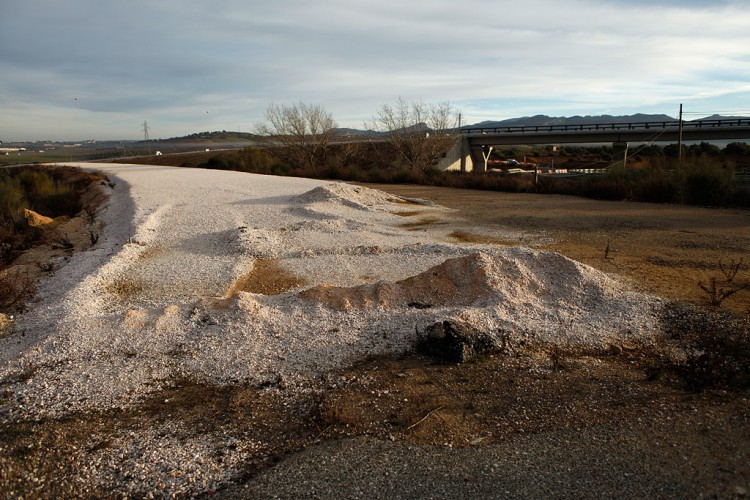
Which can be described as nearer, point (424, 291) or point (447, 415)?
point (447, 415)

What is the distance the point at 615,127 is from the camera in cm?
4616

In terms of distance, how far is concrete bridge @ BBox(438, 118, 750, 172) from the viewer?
41469 mm

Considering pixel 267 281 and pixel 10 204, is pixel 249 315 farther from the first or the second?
pixel 10 204

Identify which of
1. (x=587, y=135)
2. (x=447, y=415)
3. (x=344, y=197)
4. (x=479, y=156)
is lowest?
(x=447, y=415)

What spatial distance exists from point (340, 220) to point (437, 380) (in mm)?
7689

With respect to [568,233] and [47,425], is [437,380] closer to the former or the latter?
[47,425]

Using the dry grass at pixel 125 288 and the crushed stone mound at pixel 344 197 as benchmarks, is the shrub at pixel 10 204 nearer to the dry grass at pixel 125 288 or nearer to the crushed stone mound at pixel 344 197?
the crushed stone mound at pixel 344 197

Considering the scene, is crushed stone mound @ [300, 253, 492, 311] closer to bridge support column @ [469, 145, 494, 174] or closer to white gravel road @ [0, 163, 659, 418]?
white gravel road @ [0, 163, 659, 418]

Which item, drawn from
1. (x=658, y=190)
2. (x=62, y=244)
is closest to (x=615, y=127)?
(x=658, y=190)

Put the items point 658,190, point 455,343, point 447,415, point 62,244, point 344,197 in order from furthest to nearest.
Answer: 1. point 658,190
2. point 344,197
3. point 62,244
4. point 455,343
5. point 447,415

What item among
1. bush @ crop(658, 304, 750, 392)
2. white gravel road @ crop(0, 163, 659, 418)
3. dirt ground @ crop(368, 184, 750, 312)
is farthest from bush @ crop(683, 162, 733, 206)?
bush @ crop(658, 304, 750, 392)

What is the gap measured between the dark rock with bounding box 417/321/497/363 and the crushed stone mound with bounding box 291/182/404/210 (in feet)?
29.7

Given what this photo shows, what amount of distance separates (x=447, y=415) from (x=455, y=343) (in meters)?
1.07

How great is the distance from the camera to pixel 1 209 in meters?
16.6
